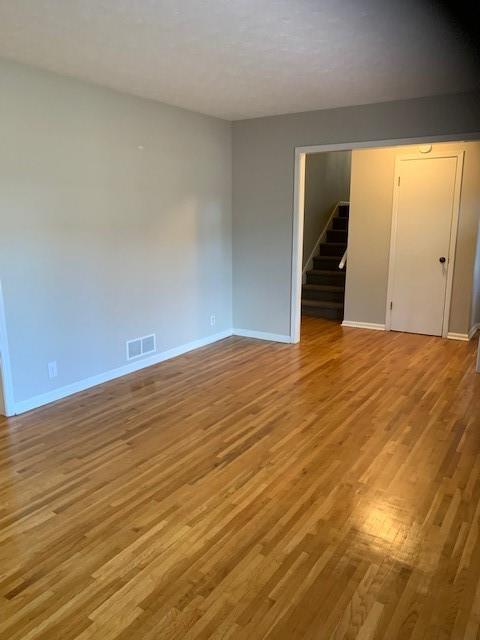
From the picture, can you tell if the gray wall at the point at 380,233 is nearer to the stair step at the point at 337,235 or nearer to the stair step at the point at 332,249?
the stair step at the point at 332,249

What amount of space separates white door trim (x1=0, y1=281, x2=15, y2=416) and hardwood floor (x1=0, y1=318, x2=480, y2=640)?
158mm

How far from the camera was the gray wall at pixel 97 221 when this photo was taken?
11.8 ft

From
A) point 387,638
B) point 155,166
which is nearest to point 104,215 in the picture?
point 155,166

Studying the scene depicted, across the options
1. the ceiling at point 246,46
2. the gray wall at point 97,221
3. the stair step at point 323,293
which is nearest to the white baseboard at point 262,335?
the gray wall at point 97,221

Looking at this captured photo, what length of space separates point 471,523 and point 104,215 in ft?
11.6

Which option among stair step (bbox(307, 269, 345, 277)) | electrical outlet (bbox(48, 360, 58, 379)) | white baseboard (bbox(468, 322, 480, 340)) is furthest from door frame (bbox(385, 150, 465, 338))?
electrical outlet (bbox(48, 360, 58, 379))

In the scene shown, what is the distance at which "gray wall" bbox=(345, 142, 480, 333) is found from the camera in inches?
222

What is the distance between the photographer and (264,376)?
4.66 m

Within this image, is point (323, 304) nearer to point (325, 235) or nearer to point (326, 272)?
point (326, 272)

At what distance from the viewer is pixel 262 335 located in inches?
238

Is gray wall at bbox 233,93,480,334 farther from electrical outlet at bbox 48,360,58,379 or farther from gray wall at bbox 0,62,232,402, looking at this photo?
electrical outlet at bbox 48,360,58,379

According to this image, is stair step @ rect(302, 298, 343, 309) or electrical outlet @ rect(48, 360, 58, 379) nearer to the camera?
electrical outlet @ rect(48, 360, 58, 379)

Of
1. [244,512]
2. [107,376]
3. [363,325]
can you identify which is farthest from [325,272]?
[244,512]

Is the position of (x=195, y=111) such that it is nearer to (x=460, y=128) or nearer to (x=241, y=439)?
(x=460, y=128)
